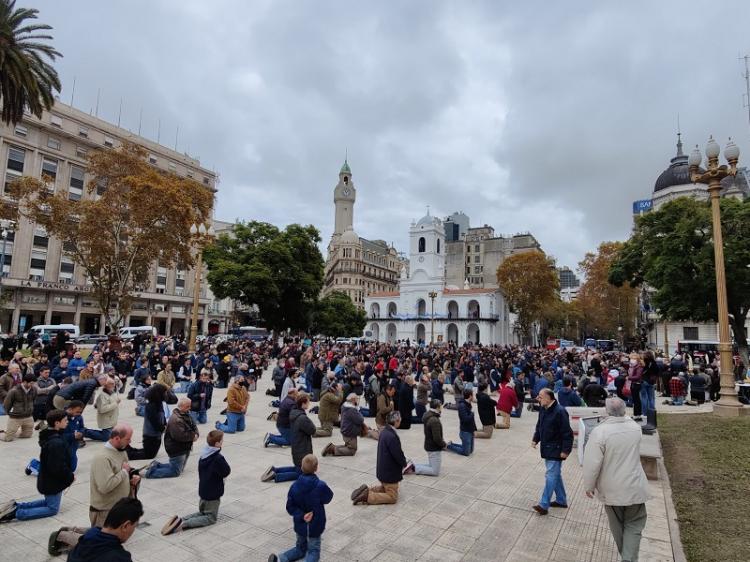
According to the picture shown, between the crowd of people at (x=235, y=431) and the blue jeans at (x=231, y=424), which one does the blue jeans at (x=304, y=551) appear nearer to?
the crowd of people at (x=235, y=431)

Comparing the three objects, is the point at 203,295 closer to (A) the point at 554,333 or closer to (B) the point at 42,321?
(B) the point at 42,321

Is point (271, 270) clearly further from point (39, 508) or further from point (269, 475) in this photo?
point (39, 508)

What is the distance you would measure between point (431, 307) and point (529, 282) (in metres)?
15.1

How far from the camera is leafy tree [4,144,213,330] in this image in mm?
23048

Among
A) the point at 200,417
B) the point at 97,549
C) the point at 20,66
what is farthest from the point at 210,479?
the point at 20,66

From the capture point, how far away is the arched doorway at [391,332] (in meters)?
66.2

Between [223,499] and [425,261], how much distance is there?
6093 centimetres

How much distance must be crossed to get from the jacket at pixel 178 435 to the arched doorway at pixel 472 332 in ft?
186

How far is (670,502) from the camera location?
6.34 meters

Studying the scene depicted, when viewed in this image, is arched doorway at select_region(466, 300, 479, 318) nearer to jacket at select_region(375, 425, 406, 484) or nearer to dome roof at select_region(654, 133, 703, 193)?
dome roof at select_region(654, 133, 703, 193)

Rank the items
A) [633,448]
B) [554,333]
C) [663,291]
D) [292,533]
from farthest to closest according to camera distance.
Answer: [554,333] < [663,291] < [292,533] < [633,448]

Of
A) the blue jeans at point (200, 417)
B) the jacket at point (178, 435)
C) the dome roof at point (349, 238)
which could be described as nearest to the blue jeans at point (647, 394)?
the jacket at point (178, 435)

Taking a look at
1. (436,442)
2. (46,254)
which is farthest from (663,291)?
(46,254)

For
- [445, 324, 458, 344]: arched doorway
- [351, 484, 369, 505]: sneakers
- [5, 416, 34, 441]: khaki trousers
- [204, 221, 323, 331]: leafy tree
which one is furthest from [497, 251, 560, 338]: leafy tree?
[5, 416, 34, 441]: khaki trousers
